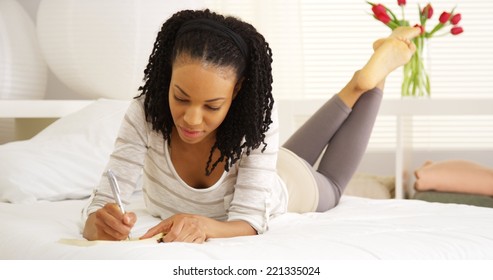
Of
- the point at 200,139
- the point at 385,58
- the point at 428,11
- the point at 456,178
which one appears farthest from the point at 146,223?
the point at 428,11

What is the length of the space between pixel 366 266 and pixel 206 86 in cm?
37

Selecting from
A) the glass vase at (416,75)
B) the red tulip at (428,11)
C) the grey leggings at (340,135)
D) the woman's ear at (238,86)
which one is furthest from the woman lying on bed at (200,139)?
the red tulip at (428,11)

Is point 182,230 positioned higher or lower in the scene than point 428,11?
lower

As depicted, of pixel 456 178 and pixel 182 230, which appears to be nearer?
pixel 182 230

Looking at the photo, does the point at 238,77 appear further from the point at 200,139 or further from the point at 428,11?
the point at 428,11

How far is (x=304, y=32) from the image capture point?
3217 mm

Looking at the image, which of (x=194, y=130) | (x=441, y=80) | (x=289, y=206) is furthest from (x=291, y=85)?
(x=194, y=130)

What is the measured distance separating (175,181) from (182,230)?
0.87 feet

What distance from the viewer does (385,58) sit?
6.34 feet

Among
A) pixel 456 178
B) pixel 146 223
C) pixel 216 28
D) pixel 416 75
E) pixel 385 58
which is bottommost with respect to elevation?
pixel 456 178

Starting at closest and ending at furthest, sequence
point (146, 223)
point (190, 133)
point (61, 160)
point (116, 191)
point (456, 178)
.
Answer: point (116, 191) → point (190, 133) → point (146, 223) → point (61, 160) → point (456, 178)

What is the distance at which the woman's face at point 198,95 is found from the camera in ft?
3.81

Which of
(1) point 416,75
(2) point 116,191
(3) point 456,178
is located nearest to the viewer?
(2) point 116,191

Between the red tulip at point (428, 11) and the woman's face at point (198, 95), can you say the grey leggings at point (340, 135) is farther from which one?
the red tulip at point (428, 11)
